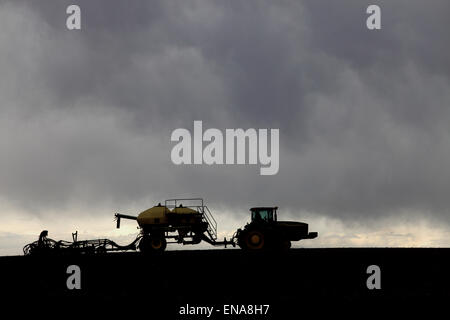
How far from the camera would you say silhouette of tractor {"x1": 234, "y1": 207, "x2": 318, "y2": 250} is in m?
27.4

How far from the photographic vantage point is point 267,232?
2755 cm

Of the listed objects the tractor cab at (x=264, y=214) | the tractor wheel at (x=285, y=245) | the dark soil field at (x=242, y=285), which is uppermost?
the tractor cab at (x=264, y=214)

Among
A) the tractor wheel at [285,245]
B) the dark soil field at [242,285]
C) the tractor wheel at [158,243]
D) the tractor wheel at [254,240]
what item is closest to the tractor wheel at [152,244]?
the tractor wheel at [158,243]

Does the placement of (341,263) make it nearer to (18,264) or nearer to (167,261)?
(167,261)

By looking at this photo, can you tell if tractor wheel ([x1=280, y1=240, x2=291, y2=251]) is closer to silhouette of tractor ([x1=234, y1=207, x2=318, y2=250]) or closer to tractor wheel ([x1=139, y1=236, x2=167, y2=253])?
silhouette of tractor ([x1=234, y1=207, x2=318, y2=250])

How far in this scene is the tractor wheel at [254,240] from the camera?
27.3 m

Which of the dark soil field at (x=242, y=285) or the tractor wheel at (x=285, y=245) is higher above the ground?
the tractor wheel at (x=285, y=245)

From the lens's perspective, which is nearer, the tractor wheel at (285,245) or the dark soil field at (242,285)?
the dark soil field at (242,285)

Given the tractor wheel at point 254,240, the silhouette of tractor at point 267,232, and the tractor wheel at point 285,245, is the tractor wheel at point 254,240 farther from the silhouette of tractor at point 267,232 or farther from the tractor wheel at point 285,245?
the tractor wheel at point 285,245

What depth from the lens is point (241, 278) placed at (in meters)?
18.8

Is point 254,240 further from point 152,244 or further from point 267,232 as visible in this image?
point 152,244

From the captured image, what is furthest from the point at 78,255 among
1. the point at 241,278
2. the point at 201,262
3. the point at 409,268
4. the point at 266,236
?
the point at 409,268

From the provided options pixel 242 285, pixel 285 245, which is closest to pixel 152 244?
pixel 285 245
